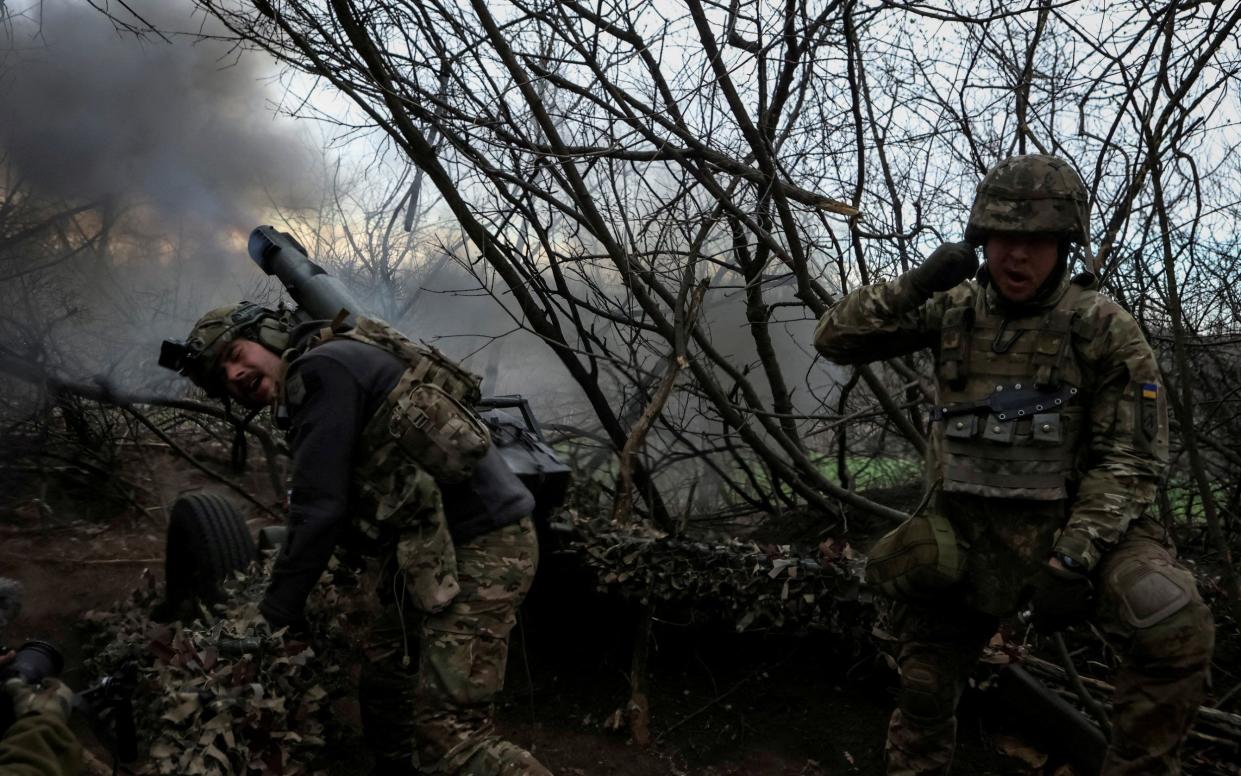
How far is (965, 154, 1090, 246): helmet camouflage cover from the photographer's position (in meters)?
2.79

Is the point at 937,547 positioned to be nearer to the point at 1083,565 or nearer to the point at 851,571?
the point at 1083,565

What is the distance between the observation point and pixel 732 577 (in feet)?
13.6

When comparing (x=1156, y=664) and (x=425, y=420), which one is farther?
(x=425, y=420)

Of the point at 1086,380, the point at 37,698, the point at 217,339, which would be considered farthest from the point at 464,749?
the point at 1086,380

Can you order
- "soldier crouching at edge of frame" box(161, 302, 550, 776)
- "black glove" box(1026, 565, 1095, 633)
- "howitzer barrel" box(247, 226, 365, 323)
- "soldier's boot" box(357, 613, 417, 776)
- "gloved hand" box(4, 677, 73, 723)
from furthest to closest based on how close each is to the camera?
1. "howitzer barrel" box(247, 226, 365, 323)
2. "soldier's boot" box(357, 613, 417, 776)
3. "soldier crouching at edge of frame" box(161, 302, 550, 776)
4. "black glove" box(1026, 565, 1095, 633)
5. "gloved hand" box(4, 677, 73, 723)

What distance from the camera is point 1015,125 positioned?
516 cm

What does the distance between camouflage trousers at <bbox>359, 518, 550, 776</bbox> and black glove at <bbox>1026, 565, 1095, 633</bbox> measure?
149 centimetres

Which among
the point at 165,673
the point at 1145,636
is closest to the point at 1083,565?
the point at 1145,636

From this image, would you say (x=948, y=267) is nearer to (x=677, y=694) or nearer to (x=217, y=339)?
(x=217, y=339)

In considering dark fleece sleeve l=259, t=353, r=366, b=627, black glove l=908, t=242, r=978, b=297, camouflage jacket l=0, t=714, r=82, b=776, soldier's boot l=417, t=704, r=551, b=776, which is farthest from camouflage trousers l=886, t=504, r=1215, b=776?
camouflage jacket l=0, t=714, r=82, b=776

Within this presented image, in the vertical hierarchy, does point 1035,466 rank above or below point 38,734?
above

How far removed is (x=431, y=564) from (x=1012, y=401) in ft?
6.01

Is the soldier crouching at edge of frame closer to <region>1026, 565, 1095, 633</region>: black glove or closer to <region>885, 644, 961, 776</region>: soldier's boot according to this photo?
<region>885, 644, 961, 776</region>: soldier's boot

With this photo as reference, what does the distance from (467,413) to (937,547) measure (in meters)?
1.53
